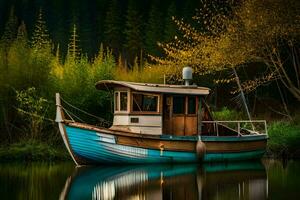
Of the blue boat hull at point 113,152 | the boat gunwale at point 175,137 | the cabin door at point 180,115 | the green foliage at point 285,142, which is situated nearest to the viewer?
the boat gunwale at point 175,137

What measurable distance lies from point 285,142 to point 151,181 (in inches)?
334

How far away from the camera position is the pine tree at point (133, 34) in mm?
41625

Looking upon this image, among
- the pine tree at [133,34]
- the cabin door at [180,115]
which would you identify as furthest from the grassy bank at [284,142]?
the pine tree at [133,34]

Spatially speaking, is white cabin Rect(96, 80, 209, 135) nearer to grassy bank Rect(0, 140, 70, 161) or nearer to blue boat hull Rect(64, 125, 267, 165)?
blue boat hull Rect(64, 125, 267, 165)

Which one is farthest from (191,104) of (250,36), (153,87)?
(250,36)

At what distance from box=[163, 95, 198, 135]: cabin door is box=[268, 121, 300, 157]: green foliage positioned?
349 centimetres

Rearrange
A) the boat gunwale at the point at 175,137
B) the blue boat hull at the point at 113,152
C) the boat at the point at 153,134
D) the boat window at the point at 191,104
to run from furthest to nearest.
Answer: the boat window at the point at 191,104 < the boat at the point at 153,134 < the blue boat hull at the point at 113,152 < the boat gunwale at the point at 175,137

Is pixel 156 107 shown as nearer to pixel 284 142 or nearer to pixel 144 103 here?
pixel 144 103

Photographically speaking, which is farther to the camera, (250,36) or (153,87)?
(250,36)

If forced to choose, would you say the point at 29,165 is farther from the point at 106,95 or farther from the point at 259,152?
the point at 259,152

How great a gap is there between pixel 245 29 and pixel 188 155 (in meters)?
5.58

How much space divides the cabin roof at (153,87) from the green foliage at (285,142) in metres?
3.60

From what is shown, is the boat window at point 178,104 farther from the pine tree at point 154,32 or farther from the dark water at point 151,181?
the pine tree at point 154,32

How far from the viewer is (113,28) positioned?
44.1 m
